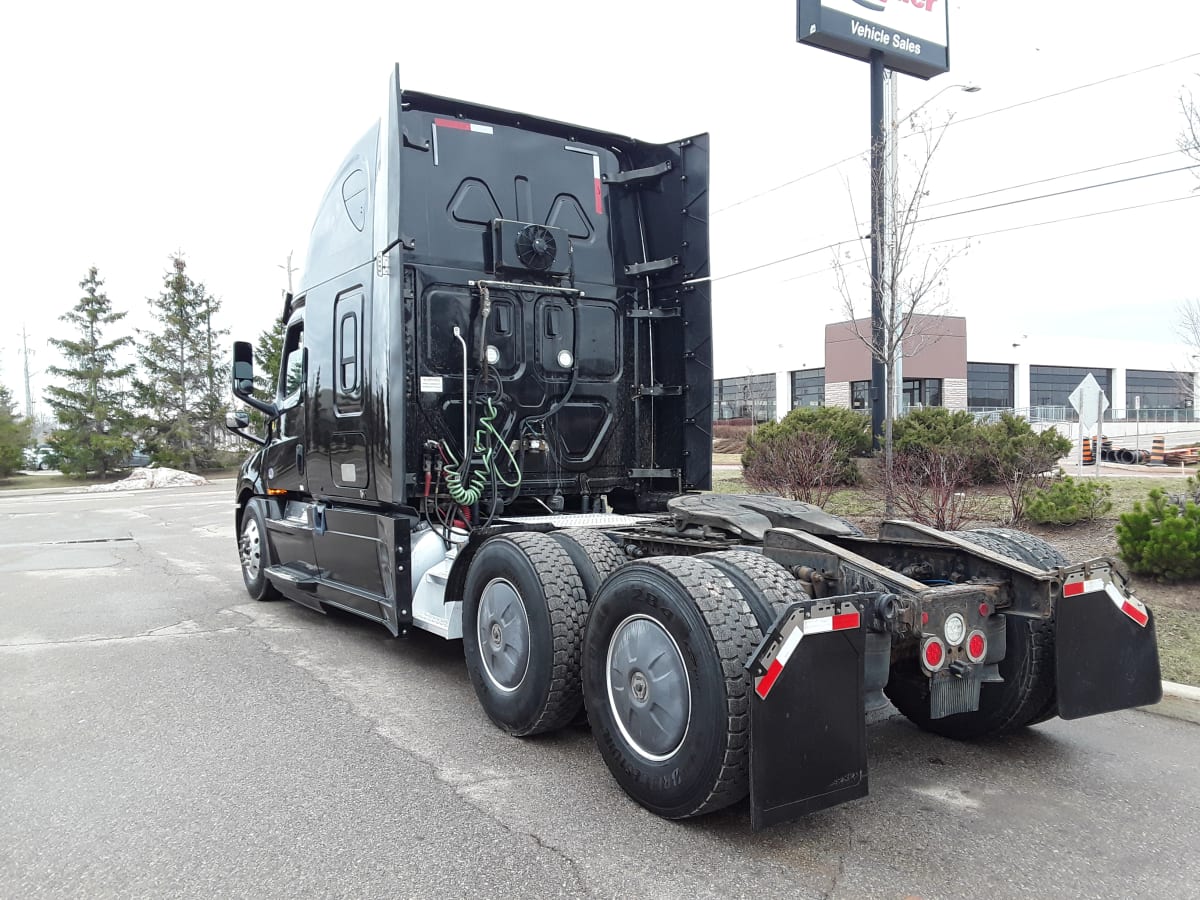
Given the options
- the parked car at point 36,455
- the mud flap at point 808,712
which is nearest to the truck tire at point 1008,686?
the mud flap at point 808,712

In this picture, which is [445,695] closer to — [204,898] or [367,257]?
[204,898]

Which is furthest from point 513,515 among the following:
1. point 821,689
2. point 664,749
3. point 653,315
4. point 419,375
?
point 821,689

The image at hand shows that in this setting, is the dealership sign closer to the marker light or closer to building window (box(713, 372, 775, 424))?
the marker light

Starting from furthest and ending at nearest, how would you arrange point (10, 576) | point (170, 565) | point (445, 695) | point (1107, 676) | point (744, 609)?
point (170, 565) < point (10, 576) < point (445, 695) < point (1107, 676) < point (744, 609)

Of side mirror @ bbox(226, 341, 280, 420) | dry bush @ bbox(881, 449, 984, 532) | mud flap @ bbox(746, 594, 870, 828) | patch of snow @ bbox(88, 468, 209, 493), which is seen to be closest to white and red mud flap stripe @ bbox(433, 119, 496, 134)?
side mirror @ bbox(226, 341, 280, 420)

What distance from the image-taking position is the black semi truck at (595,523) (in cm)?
317

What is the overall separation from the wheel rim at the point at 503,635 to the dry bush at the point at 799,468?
7006 millimetres

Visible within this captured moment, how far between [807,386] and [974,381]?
10.3m

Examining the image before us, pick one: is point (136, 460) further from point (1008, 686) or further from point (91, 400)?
point (1008, 686)

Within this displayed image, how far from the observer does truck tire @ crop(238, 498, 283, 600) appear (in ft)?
26.0

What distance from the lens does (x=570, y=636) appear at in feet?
13.6

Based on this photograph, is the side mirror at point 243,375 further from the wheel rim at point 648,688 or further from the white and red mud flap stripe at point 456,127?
the wheel rim at point 648,688

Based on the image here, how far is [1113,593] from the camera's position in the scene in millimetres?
3652

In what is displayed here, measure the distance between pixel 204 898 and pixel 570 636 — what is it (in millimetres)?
1824
